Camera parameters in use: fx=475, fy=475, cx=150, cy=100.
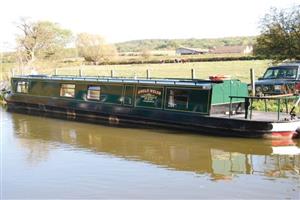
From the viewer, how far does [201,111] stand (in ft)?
44.6

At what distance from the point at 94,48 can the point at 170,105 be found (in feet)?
205

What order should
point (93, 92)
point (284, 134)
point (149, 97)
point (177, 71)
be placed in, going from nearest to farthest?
1. point (284, 134)
2. point (149, 97)
3. point (93, 92)
4. point (177, 71)

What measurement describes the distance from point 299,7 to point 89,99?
10215mm

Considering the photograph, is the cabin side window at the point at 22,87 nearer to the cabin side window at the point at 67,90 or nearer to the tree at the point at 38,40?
the cabin side window at the point at 67,90

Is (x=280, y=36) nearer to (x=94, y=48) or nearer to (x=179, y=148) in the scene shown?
(x=179, y=148)

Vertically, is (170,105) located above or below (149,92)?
below

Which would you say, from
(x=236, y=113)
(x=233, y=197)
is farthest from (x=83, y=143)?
(x=233, y=197)

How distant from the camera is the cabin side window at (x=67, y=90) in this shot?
18625mm

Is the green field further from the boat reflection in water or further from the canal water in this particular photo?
the canal water

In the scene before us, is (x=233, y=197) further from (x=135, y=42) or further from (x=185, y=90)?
(x=135, y=42)

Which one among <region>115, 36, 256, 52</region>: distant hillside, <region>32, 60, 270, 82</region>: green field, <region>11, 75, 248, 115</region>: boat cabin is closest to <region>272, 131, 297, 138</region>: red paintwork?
<region>11, 75, 248, 115</region>: boat cabin

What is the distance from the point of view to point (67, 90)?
746 inches

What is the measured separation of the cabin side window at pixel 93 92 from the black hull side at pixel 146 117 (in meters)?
0.27

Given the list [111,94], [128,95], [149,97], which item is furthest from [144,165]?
[111,94]
